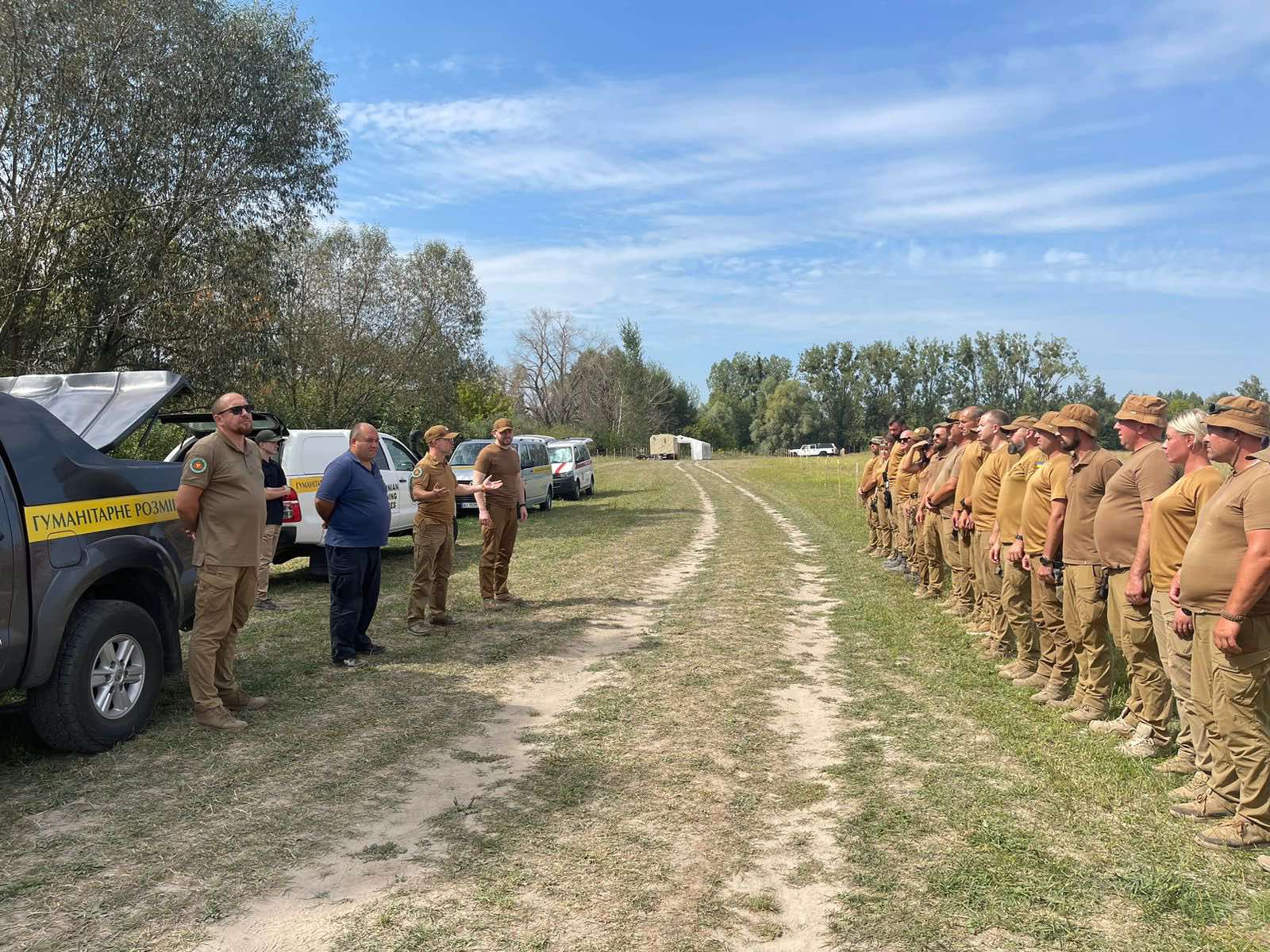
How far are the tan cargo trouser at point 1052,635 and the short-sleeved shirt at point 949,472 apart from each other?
3.11 m

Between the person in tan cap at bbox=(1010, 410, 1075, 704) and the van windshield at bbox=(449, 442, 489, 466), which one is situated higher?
the van windshield at bbox=(449, 442, 489, 466)

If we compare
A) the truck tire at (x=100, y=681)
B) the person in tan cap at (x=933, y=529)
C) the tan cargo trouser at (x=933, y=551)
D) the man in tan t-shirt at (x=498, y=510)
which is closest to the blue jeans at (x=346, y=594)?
the truck tire at (x=100, y=681)

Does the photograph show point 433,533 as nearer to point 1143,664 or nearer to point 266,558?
point 266,558

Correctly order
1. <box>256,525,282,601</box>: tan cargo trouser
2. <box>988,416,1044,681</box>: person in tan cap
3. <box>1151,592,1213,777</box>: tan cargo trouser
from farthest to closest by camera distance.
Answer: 1. <box>256,525,282,601</box>: tan cargo trouser
2. <box>988,416,1044,681</box>: person in tan cap
3. <box>1151,592,1213,777</box>: tan cargo trouser

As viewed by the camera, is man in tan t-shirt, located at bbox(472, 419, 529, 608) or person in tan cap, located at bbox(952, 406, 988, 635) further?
man in tan t-shirt, located at bbox(472, 419, 529, 608)

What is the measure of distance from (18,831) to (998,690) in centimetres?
628

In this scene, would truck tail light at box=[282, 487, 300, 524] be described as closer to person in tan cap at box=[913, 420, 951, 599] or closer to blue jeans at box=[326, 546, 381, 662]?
blue jeans at box=[326, 546, 381, 662]

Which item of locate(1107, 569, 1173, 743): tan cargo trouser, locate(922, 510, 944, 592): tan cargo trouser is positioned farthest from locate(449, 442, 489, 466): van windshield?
locate(1107, 569, 1173, 743): tan cargo trouser

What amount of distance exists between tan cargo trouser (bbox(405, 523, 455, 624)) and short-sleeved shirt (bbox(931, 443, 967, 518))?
553 centimetres

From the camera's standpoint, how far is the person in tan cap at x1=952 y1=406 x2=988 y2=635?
9.19 metres

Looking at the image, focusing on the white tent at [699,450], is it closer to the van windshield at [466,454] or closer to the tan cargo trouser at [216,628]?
the van windshield at [466,454]

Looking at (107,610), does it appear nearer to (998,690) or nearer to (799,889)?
(799,889)

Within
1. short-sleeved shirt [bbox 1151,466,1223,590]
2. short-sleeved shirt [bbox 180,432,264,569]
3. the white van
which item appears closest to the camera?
short-sleeved shirt [bbox 1151,466,1223,590]

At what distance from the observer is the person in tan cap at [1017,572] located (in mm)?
7508
